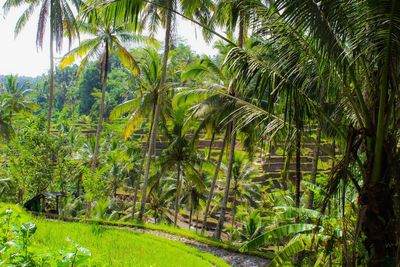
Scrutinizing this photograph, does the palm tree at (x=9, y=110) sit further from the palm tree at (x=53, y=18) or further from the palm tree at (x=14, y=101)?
the palm tree at (x=53, y=18)

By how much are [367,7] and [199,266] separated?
19.8ft

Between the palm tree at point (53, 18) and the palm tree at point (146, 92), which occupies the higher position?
the palm tree at point (53, 18)

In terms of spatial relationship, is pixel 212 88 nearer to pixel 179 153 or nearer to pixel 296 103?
pixel 179 153

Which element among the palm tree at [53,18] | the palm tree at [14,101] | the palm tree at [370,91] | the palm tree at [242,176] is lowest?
the palm tree at [242,176]

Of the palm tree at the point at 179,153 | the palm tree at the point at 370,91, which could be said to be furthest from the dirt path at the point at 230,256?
the palm tree at the point at 370,91

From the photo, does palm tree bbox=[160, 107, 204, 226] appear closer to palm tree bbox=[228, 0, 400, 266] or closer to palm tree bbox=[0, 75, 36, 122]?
palm tree bbox=[0, 75, 36, 122]

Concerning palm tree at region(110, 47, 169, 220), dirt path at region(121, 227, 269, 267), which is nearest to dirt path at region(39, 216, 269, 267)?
dirt path at region(121, 227, 269, 267)

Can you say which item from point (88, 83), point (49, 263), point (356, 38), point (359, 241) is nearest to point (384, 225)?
point (359, 241)

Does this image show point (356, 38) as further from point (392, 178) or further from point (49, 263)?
point (49, 263)

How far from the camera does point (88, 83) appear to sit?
7894 centimetres

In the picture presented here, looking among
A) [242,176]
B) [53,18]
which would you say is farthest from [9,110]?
[242,176]

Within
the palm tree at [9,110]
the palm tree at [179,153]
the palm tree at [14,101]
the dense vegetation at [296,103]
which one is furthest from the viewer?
the palm tree at [14,101]

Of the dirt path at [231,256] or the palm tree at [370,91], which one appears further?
the dirt path at [231,256]

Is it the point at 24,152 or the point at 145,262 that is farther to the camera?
the point at 24,152
